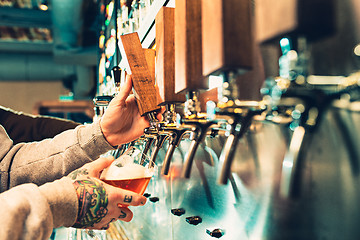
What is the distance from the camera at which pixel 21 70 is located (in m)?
7.12

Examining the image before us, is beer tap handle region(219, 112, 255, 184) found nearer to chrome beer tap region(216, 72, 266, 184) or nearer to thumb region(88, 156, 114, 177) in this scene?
chrome beer tap region(216, 72, 266, 184)

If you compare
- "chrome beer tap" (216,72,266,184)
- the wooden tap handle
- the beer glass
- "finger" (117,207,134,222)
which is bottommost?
"finger" (117,207,134,222)

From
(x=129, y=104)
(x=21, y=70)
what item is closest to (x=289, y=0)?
(x=129, y=104)

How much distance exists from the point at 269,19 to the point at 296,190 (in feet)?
0.89

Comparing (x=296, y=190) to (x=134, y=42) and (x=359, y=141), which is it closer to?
(x=359, y=141)

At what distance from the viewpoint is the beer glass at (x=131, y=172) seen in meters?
1.05

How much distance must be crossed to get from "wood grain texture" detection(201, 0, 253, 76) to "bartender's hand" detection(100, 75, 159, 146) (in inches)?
32.1

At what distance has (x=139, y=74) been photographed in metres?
1.14

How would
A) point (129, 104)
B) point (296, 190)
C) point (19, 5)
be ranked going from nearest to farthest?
point (296, 190)
point (129, 104)
point (19, 5)

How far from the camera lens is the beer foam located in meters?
1.05

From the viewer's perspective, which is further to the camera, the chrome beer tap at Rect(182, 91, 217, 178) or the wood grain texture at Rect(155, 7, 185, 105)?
the wood grain texture at Rect(155, 7, 185, 105)

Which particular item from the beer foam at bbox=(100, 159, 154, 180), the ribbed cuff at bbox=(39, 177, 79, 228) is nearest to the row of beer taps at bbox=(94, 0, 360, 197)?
the beer foam at bbox=(100, 159, 154, 180)

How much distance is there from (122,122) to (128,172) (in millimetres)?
414

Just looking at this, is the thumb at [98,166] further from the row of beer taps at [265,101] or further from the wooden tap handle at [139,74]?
the row of beer taps at [265,101]
